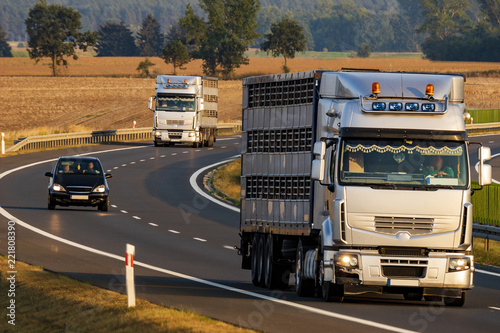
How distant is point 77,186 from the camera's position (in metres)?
33.4

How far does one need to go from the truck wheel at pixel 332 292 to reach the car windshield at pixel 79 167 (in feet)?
61.8

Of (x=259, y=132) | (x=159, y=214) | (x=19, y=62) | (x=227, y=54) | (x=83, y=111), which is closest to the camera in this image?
(x=259, y=132)

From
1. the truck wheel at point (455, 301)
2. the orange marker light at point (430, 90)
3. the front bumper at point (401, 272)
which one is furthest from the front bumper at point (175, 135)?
the front bumper at point (401, 272)

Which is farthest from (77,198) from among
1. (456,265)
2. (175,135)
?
(175,135)

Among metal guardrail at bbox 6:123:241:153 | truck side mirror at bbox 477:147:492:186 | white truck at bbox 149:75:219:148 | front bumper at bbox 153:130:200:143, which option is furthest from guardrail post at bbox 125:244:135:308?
front bumper at bbox 153:130:200:143

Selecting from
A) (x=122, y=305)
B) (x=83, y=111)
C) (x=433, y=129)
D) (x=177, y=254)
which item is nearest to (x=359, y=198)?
(x=433, y=129)

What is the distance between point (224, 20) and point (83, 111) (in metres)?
58.6

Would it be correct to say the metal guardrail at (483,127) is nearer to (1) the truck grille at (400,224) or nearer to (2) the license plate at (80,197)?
(2) the license plate at (80,197)

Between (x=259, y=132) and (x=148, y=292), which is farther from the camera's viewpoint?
(x=259, y=132)

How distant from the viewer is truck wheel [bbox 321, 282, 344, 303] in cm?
1606

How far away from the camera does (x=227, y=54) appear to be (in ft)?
504

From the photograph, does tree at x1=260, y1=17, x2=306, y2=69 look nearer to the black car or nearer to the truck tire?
the black car

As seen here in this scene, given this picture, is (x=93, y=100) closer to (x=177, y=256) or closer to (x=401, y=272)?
(x=177, y=256)

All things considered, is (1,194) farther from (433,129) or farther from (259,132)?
(433,129)
